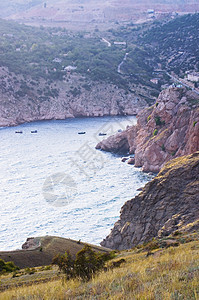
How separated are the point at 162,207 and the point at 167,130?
923 inches

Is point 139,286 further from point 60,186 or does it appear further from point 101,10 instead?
point 101,10

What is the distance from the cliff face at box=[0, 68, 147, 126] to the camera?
90.8 m

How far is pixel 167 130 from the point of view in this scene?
163 feet

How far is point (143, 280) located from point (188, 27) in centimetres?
13020

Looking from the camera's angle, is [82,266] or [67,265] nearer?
[82,266]

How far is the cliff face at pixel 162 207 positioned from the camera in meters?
26.0

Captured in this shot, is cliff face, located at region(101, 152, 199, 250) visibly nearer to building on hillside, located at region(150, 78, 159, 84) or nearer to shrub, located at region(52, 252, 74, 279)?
shrub, located at region(52, 252, 74, 279)

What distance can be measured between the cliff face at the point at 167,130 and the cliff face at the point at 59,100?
123 feet

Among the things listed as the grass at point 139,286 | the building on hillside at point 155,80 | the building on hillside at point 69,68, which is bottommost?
the building on hillside at point 155,80

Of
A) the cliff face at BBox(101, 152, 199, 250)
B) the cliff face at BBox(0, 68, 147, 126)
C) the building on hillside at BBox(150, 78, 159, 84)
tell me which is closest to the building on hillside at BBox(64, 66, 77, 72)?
the cliff face at BBox(0, 68, 147, 126)

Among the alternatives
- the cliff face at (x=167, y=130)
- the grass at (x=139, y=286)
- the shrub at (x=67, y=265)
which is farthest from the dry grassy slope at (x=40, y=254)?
the cliff face at (x=167, y=130)

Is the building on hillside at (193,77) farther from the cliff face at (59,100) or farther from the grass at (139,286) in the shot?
the grass at (139,286)

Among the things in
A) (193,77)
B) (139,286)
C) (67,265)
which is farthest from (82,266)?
(193,77)

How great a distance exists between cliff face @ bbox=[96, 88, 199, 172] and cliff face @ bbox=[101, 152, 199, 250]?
1312 centimetres
